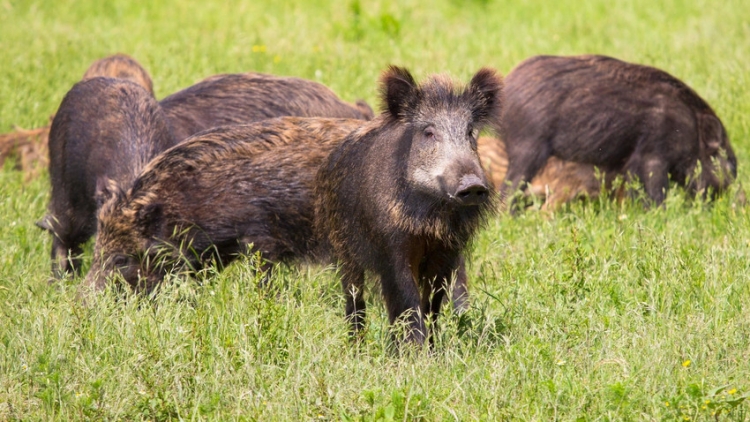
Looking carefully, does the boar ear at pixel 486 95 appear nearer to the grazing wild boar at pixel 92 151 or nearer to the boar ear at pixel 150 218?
the boar ear at pixel 150 218

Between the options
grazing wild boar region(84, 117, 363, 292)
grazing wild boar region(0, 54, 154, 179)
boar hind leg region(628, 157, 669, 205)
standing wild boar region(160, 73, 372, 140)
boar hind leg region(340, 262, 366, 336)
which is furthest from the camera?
grazing wild boar region(0, 54, 154, 179)

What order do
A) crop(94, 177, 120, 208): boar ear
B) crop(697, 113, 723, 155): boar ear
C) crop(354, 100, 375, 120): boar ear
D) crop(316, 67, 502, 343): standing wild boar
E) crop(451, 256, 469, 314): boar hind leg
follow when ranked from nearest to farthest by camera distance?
crop(316, 67, 502, 343): standing wild boar → crop(451, 256, 469, 314): boar hind leg → crop(94, 177, 120, 208): boar ear → crop(354, 100, 375, 120): boar ear → crop(697, 113, 723, 155): boar ear

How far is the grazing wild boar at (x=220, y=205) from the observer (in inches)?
234

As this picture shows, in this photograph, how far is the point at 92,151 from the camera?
271 inches

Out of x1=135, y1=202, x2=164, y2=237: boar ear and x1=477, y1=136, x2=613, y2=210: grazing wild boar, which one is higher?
x1=135, y1=202, x2=164, y2=237: boar ear

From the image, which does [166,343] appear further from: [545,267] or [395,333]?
[545,267]

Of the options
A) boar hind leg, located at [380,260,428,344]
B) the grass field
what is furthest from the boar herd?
the grass field

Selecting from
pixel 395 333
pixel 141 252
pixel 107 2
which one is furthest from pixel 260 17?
pixel 395 333

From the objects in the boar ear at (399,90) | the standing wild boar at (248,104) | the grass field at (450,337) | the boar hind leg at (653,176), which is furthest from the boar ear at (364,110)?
the boar ear at (399,90)

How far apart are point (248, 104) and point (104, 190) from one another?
1.54 metres

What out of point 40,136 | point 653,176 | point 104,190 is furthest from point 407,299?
point 40,136

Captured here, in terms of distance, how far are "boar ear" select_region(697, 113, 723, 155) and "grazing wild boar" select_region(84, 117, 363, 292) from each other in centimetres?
348

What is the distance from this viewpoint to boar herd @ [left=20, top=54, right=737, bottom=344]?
4965 mm

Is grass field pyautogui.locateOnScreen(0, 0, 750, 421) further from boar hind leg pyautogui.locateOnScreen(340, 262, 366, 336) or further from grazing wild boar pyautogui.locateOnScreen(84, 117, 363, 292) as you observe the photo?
grazing wild boar pyautogui.locateOnScreen(84, 117, 363, 292)
